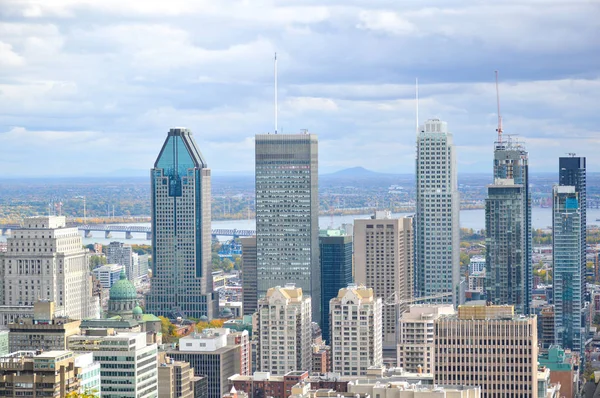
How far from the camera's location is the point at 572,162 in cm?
17388

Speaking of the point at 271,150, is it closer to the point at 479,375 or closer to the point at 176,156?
the point at 176,156

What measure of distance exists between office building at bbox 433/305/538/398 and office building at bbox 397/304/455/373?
28.2 metres

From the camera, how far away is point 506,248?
15338 cm

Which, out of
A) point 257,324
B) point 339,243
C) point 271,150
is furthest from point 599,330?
point 257,324

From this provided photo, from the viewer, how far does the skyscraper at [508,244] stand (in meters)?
151

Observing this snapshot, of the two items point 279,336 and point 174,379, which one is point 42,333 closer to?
point 174,379

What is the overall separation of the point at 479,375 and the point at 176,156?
4133 inches

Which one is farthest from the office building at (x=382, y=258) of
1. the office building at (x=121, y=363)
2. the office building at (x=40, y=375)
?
the office building at (x=40, y=375)

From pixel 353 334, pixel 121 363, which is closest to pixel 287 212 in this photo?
pixel 353 334

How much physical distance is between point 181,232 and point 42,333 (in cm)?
8430

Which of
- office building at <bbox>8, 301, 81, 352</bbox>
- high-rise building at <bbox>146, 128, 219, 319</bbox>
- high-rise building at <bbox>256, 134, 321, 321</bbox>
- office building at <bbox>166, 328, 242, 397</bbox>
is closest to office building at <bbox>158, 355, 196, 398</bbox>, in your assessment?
office building at <bbox>166, 328, 242, 397</bbox>

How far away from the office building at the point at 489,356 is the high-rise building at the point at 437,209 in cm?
7673

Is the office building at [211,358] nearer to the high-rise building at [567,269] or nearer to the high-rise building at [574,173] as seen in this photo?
the high-rise building at [567,269]

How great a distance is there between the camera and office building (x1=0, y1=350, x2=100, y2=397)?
223ft
